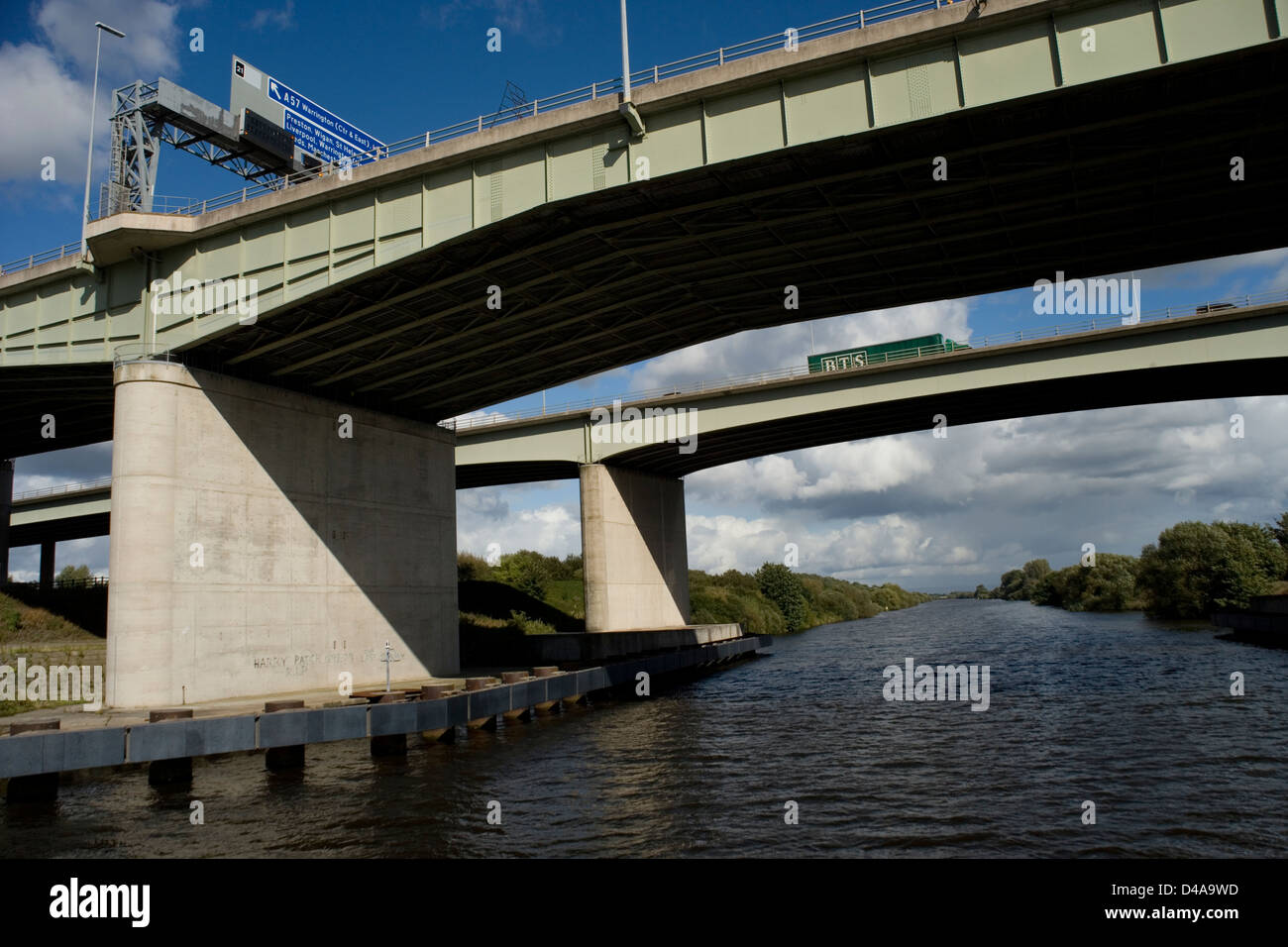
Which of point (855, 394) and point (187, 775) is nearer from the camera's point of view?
point (187, 775)

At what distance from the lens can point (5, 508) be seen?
5138 cm

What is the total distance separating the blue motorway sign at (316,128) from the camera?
115 ft

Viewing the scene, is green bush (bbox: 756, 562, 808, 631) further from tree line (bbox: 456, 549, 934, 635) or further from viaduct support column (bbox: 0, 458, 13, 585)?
viaduct support column (bbox: 0, 458, 13, 585)

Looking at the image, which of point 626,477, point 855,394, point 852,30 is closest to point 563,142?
point 852,30

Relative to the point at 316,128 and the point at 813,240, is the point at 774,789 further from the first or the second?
the point at 316,128

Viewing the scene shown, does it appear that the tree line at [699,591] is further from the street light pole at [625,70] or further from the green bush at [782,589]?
the street light pole at [625,70]

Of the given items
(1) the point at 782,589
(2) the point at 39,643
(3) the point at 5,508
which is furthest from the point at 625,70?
Result: (1) the point at 782,589

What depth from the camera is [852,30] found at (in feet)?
70.4

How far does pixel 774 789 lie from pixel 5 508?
51065 mm

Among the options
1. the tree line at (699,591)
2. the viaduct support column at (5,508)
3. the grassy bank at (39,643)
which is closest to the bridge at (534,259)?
the grassy bank at (39,643)

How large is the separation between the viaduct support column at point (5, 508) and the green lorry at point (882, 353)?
4690 cm

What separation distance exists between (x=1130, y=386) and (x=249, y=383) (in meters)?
45.0
